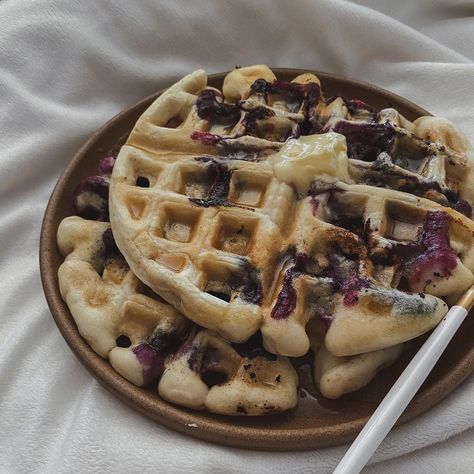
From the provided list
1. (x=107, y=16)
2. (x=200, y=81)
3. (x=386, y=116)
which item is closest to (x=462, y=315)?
(x=386, y=116)

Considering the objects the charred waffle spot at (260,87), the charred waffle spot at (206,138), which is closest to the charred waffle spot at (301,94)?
the charred waffle spot at (260,87)

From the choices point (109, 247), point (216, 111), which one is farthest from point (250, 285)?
point (216, 111)

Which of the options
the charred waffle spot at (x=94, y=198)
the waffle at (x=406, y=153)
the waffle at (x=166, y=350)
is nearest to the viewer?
the waffle at (x=166, y=350)

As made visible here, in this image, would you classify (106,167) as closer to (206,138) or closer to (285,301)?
(206,138)

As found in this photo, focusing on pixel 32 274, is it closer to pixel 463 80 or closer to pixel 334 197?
pixel 334 197

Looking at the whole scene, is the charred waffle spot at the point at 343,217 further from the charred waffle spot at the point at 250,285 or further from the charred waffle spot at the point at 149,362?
the charred waffle spot at the point at 149,362

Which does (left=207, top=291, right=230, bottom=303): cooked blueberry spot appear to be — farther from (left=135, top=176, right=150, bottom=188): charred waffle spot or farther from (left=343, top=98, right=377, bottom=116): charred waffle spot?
(left=343, top=98, right=377, bottom=116): charred waffle spot

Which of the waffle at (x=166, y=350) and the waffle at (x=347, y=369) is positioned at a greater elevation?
the waffle at (x=347, y=369)
